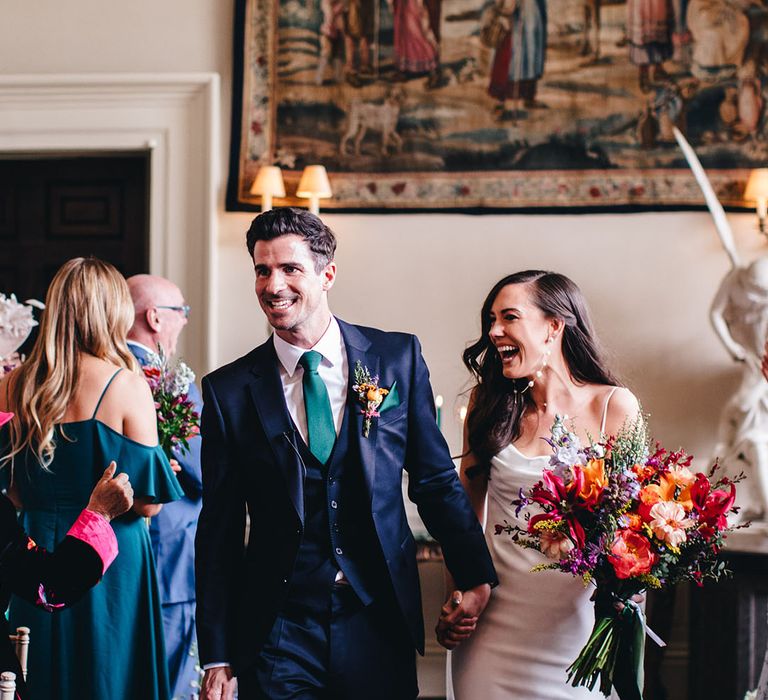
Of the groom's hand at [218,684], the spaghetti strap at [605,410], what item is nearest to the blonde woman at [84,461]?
the groom's hand at [218,684]

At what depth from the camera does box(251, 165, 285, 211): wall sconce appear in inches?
227

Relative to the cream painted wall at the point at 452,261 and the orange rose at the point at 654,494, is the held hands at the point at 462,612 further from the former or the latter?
the cream painted wall at the point at 452,261

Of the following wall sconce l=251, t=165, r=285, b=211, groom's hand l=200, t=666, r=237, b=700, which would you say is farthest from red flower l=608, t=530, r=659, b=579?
wall sconce l=251, t=165, r=285, b=211

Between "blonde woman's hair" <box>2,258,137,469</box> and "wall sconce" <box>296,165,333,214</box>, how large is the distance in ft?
7.30

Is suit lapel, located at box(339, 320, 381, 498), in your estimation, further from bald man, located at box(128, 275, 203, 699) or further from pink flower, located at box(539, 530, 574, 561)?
bald man, located at box(128, 275, 203, 699)

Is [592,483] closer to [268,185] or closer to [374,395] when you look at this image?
[374,395]

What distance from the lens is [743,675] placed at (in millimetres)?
4832

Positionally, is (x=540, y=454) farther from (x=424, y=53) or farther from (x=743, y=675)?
(x=424, y=53)

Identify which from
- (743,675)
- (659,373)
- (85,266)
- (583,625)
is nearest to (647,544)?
(583,625)

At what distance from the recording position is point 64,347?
354cm

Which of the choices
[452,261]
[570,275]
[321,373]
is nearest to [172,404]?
[321,373]

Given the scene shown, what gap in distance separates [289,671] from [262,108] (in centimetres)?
402

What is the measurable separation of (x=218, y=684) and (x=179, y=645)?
5.64ft

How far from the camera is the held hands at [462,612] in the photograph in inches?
116
